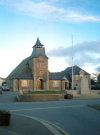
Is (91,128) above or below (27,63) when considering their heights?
below

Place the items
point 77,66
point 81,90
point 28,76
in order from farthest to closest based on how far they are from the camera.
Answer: point 77,66
point 28,76
point 81,90

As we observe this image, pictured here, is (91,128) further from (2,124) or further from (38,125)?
(2,124)

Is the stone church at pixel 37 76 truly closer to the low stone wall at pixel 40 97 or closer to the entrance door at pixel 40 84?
the entrance door at pixel 40 84

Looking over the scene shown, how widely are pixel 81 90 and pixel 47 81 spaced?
19159 mm

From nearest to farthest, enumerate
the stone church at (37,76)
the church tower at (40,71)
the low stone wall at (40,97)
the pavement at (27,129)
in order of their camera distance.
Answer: the pavement at (27,129) → the low stone wall at (40,97) → the stone church at (37,76) → the church tower at (40,71)

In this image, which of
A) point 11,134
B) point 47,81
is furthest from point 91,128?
point 47,81

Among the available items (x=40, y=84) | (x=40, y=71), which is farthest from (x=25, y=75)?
(x=40, y=84)

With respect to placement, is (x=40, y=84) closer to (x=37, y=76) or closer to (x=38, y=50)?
(x=37, y=76)

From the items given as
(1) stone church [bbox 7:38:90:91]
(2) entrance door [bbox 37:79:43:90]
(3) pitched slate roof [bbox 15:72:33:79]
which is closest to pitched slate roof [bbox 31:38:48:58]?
(1) stone church [bbox 7:38:90:91]

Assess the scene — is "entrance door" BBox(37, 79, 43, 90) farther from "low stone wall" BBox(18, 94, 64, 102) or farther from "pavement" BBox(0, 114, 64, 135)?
"pavement" BBox(0, 114, 64, 135)

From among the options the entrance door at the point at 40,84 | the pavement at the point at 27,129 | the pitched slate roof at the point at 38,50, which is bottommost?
A: the pavement at the point at 27,129

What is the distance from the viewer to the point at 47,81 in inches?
2566

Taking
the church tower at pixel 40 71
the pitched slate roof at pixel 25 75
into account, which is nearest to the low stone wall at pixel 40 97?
the church tower at pixel 40 71

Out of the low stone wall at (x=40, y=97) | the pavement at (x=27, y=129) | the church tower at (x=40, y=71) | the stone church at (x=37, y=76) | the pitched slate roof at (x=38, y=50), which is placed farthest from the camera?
the pitched slate roof at (x=38, y=50)
